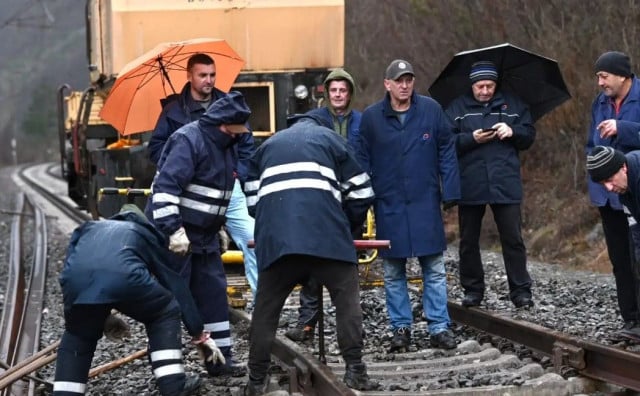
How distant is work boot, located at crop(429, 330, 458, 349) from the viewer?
7707 mm

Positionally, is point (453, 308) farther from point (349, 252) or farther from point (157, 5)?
point (157, 5)

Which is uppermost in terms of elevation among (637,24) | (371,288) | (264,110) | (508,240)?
(637,24)

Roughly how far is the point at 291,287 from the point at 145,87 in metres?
3.89

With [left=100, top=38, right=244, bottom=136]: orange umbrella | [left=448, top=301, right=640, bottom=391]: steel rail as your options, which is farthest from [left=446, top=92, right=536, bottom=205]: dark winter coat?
[left=100, top=38, right=244, bottom=136]: orange umbrella

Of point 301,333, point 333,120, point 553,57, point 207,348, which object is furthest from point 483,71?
point 553,57

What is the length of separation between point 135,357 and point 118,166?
6779 mm

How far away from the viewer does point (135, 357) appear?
26.3 feet

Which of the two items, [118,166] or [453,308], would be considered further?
[118,166]

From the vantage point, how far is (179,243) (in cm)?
671

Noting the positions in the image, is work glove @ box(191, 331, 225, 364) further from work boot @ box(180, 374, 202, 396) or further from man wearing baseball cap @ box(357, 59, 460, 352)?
man wearing baseball cap @ box(357, 59, 460, 352)

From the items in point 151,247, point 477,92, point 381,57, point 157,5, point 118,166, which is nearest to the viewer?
point 151,247

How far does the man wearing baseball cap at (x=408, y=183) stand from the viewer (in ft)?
25.9

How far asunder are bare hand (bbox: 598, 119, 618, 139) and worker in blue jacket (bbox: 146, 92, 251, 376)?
246cm

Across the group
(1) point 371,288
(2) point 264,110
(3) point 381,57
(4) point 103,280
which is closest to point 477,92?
(1) point 371,288
